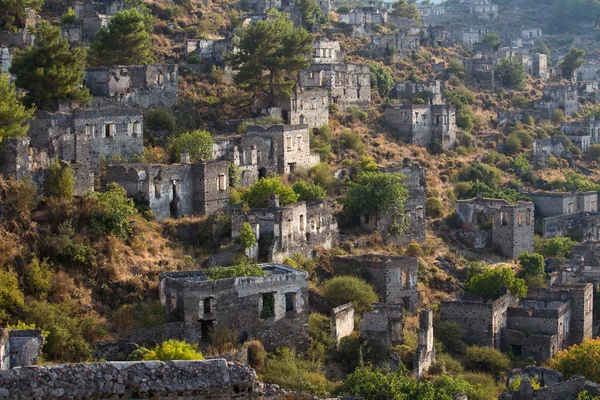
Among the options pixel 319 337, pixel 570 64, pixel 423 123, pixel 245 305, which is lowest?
→ pixel 319 337

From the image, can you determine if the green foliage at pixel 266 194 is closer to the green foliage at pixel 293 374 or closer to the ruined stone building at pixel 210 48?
the green foliage at pixel 293 374

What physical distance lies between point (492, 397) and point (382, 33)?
40834 millimetres

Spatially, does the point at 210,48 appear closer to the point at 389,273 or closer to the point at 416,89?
the point at 416,89

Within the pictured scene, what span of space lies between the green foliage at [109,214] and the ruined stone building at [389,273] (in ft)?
22.5

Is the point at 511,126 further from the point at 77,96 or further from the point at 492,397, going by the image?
the point at 492,397

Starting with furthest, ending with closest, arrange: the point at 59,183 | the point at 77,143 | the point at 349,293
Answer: the point at 77,143
the point at 349,293
the point at 59,183

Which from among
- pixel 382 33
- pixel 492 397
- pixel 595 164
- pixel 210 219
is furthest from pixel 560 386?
pixel 382 33

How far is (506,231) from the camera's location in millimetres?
40156

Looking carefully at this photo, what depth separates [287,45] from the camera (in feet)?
145

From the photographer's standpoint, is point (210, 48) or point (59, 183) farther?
point (210, 48)

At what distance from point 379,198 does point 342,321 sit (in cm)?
870

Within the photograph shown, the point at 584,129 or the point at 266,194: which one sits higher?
the point at 584,129

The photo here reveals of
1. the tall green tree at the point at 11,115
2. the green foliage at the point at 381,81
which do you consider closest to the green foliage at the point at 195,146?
the tall green tree at the point at 11,115

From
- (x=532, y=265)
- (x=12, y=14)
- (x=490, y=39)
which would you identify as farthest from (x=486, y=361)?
(x=490, y=39)
